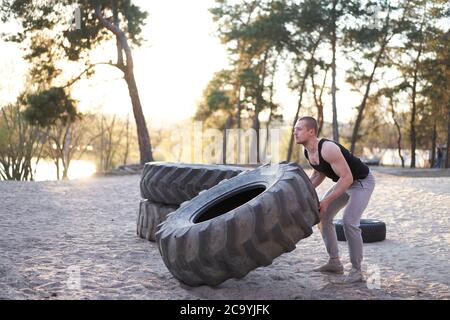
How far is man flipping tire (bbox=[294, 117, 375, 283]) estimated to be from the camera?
475cm

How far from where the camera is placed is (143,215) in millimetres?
7305

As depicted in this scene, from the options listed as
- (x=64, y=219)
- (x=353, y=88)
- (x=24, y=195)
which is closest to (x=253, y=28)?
(x=353, y=88)

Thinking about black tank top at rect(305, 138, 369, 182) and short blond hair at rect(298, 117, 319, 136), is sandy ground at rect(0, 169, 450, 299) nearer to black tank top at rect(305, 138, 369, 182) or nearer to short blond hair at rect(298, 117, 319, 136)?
black tank top at rect(305, 138, 369, 182)

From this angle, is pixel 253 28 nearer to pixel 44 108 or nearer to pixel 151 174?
pixel 44 108

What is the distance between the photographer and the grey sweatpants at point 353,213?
4.87 meters

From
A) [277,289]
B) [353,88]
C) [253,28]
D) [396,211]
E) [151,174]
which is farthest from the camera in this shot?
[353,88]

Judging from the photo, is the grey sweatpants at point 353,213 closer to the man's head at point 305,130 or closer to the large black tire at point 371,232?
the man's head at point 305,130

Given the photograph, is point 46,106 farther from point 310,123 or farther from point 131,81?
point 310,123

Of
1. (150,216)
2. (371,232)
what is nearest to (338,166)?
(371,232)

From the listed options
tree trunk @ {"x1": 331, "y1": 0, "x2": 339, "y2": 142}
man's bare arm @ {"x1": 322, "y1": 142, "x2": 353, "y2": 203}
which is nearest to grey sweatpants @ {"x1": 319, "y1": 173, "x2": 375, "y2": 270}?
man's bare arm @ {"x1": 322, "y1": 142, "x2": 353, "y2": 203}

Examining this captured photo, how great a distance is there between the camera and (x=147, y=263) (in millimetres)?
5781

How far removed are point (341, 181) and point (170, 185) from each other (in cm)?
269

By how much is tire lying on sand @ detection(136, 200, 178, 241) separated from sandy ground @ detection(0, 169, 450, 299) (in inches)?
6.1
